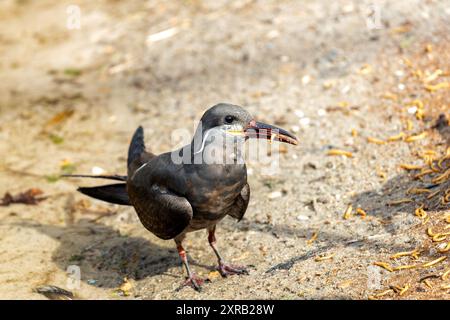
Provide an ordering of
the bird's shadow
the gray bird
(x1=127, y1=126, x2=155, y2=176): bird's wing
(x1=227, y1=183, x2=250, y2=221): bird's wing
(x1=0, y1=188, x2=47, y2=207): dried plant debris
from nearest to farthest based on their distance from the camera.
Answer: the gray bird < (x1=227, y1=183, x2=250, y2=221): bird's wing < the bird's shadow < (x1=127, y1=126, x2=155, y2=176): bird's wing < (x1=0, y1=188, x2=47, y2=207): dried plant debris

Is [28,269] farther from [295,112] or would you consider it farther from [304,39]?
[304,39]

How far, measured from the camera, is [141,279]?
5.55 m

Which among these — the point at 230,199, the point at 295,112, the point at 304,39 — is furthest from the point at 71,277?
the point at 304,39

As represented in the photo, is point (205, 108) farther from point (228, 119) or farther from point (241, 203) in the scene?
point (228, 119)

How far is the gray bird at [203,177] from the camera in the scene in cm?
493

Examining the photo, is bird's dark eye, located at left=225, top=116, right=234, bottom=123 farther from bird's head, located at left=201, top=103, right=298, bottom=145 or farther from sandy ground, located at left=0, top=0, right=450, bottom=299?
sandy ground, located at left=0, top=0, right=450, bottom=299

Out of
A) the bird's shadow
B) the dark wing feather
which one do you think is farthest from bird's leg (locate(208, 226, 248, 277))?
the dark wing feather

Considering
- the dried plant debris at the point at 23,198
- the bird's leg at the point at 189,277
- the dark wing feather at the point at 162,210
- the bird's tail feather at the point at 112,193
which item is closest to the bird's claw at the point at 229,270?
the bird's leg at the point at 189,277

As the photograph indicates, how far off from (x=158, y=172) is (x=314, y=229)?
1453 millimetres

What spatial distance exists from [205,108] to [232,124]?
2898 mm

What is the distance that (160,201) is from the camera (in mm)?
5070

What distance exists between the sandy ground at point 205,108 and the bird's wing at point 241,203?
0.44 m

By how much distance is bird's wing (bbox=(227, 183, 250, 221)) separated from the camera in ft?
17.2

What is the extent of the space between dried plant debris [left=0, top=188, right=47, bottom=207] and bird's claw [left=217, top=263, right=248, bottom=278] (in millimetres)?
2238
